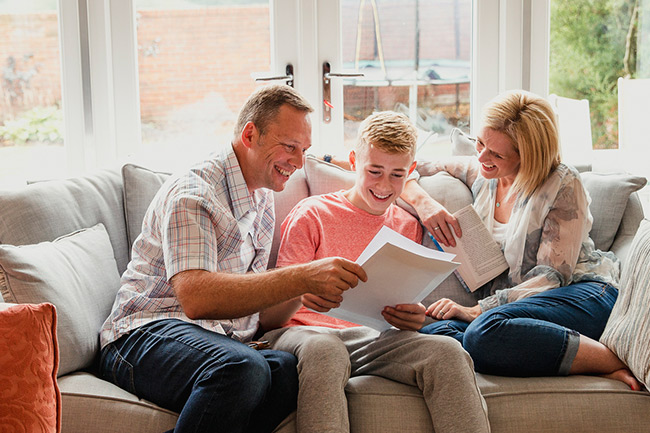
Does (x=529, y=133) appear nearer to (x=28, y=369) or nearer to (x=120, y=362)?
(x=120, y=362)

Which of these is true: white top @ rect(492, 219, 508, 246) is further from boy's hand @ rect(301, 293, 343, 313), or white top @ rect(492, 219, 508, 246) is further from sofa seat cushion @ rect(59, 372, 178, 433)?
sofa seat cushion @ rect(59, 372, 178, 433)

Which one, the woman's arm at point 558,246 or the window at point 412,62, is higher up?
the window at point 412,62

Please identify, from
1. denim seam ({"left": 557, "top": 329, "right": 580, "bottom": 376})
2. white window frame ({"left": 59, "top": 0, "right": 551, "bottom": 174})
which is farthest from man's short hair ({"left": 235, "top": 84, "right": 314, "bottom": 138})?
white window frame ({"left": 59, "top": 0, "right": 551, "bottom": 174})

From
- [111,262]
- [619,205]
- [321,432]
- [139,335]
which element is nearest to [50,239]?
[111,262]

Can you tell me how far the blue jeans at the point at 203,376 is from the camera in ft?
4.83

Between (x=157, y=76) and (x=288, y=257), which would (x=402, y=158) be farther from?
(x=157, y=76)

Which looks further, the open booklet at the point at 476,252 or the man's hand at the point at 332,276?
the open booklet at the point at 476,252

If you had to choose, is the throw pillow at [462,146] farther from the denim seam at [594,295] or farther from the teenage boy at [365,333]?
the denim seam at [594,295]

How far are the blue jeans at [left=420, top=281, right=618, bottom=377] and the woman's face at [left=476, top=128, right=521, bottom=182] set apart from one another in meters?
0.40

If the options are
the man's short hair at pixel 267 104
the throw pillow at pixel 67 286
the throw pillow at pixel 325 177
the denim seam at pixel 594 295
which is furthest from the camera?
the throw pillow at pixel 325 177

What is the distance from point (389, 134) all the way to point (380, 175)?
12 centimetres

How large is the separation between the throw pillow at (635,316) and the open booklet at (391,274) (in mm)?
510

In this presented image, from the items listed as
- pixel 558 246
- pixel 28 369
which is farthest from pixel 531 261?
pixel 28 369

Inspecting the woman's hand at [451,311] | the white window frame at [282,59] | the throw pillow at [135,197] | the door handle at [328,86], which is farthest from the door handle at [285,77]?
the woman's hand at [451,311]
